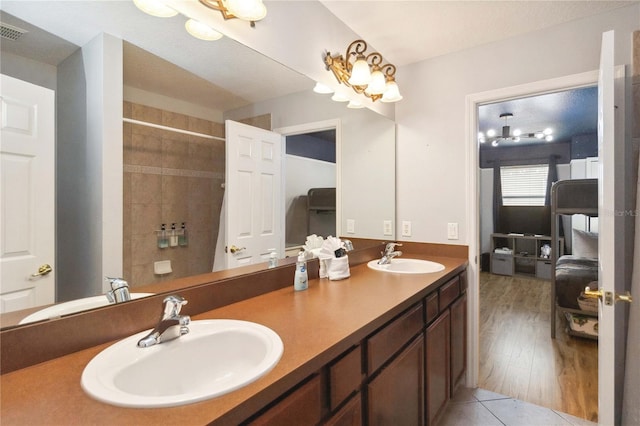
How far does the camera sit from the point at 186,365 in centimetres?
90

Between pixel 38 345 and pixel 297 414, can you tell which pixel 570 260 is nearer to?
pixel 297 414

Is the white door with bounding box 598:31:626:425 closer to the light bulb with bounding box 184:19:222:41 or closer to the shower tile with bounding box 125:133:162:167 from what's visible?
the light bulb with bounding box 184:19:222:41

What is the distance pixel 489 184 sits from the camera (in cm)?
606

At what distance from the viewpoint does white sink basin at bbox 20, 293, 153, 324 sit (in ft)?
2.61

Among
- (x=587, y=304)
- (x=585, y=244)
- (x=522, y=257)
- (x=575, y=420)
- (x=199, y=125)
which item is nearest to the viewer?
(x=199, y=125)

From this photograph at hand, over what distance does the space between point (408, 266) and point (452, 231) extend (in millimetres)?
419

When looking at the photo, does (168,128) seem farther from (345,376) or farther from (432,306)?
(432,306)

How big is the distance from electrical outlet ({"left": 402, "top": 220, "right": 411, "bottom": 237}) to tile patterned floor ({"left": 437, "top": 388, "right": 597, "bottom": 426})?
3.75 feet

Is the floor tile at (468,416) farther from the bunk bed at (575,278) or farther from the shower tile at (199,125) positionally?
the shower tile at (199,125)

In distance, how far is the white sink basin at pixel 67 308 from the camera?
0.79 metres

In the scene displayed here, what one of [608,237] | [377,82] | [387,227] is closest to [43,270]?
[608,237]

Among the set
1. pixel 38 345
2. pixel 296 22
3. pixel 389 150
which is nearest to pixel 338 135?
pixel 389 150

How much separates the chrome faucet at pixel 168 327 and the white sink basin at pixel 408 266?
130cm

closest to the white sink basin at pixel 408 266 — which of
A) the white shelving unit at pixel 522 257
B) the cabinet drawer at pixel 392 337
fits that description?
the cabinet drawer at pixel 392 337
